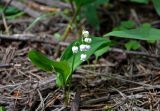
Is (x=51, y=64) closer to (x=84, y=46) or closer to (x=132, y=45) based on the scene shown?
(x=84, y=46)

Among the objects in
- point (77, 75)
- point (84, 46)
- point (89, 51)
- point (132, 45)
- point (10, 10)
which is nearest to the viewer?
point (84, 46)

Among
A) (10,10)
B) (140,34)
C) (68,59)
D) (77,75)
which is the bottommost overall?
(77,75)

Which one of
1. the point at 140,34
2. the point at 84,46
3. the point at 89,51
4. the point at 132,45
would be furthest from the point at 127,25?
the point at 84,46

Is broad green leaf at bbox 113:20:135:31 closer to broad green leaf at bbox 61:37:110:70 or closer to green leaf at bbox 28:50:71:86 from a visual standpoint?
broad green leaf at bbox 61:37:110:70

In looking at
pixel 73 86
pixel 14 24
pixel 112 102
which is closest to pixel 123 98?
pixel 112 102

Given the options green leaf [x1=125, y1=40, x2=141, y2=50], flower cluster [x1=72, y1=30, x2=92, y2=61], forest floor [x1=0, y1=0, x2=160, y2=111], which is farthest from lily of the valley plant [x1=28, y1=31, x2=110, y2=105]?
green leaf [x1=125, y1=40, x2=141, y2=50]

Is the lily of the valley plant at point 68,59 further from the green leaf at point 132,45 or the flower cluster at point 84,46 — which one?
the green leaf at point 132,45

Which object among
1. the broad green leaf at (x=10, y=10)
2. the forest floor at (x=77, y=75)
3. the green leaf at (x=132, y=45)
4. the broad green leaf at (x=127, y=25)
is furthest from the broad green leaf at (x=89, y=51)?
the broad green leaf at (x=10, y=10)

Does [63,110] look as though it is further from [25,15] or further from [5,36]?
[25,15]
